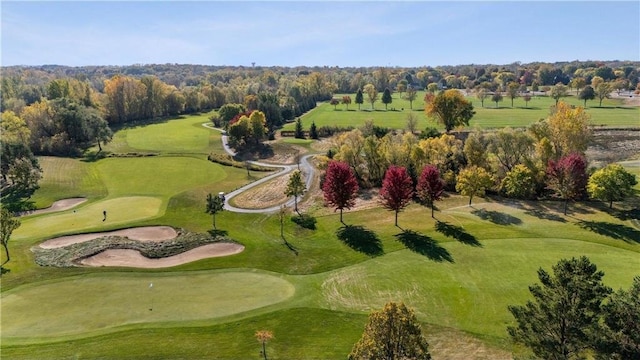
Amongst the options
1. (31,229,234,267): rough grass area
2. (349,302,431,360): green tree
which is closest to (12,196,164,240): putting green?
(31,229,234,267): rough grass area

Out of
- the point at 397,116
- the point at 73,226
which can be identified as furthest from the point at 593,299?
the point at 397,116

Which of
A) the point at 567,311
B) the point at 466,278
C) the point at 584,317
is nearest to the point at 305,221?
the point at 466,278

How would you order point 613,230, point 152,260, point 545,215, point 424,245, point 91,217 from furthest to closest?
point 91,217 < point 545,215 < point 613,230 < point 424,245 < point 152,260

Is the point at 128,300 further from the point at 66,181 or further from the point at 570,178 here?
the point at 570,178

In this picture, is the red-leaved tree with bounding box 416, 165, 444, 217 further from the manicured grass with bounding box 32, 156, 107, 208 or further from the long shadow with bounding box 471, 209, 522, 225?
the manicured grass with bounding box 32, 156, 107, 208

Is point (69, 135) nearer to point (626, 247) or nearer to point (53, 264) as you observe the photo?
point (53, 264)

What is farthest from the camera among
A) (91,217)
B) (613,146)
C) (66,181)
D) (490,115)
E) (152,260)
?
(490,115)
